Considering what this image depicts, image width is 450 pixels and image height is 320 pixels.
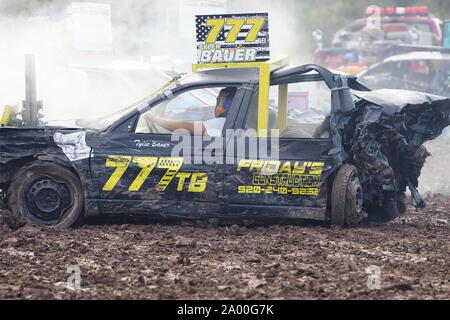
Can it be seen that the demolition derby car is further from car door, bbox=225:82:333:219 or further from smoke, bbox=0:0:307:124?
smoke, bbox=0:0:307:124

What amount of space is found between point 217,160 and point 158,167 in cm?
55

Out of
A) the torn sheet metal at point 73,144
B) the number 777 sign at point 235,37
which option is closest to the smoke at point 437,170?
the number 777 sign at point 235,37

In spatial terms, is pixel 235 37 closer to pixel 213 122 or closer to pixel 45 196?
pixel 213 122

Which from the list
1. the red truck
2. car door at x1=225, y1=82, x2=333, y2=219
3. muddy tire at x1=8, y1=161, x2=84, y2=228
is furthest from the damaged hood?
the red truck

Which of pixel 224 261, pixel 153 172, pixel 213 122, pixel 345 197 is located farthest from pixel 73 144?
pixel 345 197

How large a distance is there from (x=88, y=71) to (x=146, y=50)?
659 cm

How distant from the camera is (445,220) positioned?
833 cm

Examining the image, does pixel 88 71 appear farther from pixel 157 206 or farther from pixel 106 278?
pixel 106 278

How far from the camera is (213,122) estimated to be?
7.38 meters

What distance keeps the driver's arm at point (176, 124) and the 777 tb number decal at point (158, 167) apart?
33 cm

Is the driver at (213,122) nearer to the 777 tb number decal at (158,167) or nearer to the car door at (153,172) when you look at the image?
the car door at (153,172)

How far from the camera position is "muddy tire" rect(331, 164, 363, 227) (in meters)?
7.14

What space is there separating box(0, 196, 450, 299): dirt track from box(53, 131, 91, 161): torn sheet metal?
2.28 feet

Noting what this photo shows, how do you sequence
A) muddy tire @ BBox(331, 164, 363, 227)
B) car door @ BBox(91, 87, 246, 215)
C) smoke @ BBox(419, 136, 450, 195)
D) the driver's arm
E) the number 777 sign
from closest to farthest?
muddy tire @ BBox(331, 164, 363, 227) → car door @ BBox(91, 87, 246, 215) → the driver's arm → the number 777 sign → smoke @ BBox(419, 136, 450, 195)
